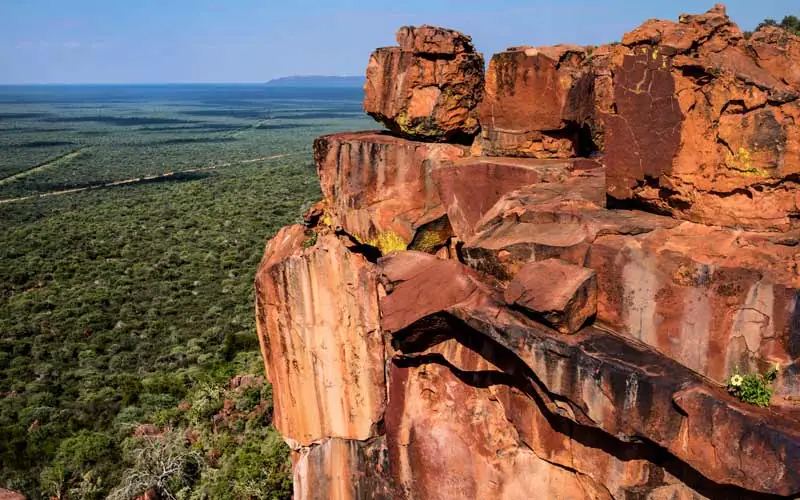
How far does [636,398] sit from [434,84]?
376 inches

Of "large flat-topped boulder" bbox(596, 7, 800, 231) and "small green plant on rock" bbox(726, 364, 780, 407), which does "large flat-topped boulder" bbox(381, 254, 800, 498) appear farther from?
"large flat-topped boulder" bbox(596, 7, 800, 231)

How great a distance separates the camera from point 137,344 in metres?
32.6

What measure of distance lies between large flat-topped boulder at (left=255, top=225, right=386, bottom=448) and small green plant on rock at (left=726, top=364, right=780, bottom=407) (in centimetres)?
772

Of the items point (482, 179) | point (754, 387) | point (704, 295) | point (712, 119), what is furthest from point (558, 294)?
point (482, 179)

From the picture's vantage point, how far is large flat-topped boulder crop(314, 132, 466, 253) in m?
14.8

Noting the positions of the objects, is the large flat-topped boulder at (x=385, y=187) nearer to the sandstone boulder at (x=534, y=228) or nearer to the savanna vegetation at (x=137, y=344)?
the sandstone boulder at (x=534, y=228)

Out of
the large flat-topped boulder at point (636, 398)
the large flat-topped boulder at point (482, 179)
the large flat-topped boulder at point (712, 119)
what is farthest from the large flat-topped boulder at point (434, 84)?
the large flat-topped boulder at point (636, 398)

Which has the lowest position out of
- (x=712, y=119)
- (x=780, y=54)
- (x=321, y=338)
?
(x=321, y=338)

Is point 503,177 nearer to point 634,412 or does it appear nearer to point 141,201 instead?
point 634,412

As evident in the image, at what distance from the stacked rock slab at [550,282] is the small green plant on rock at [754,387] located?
0.43 feet

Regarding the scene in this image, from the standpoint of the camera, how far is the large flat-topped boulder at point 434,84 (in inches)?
626

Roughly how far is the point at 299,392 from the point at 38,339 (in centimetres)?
2236

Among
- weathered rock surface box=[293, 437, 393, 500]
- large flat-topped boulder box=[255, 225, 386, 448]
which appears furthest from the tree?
weathered rock surface box=[293, 437, 393, 500]

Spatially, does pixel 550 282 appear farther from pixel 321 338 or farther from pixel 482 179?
pixel 321 338
